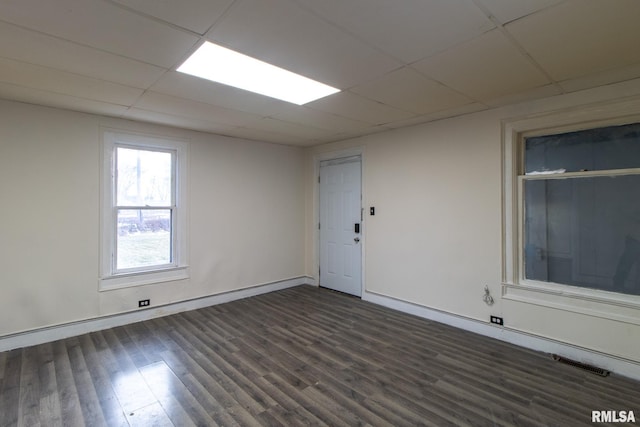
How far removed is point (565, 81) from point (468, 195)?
1.39 m

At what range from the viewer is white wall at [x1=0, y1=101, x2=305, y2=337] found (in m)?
3.19

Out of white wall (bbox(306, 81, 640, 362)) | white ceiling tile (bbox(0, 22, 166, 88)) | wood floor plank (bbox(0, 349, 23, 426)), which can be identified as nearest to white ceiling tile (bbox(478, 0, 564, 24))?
white wall (bbox(306, 81, 640, 362))

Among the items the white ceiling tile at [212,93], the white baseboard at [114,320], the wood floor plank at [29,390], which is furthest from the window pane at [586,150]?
the wood floor plank at [29,390]

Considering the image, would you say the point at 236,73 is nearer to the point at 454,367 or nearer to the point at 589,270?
the point at 454,367

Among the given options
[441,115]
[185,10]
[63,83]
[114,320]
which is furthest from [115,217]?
[441,115]

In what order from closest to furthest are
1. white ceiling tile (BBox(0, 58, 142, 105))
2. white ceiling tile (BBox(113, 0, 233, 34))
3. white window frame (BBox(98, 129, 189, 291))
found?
white ceiling tile (BBox(113, 0, 233, 34)) < white ceiling tile (BBox(0, 58, 142, 105)) < white window frame (BBox(98, 129, 189, 291))

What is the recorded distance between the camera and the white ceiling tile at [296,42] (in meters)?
1.71

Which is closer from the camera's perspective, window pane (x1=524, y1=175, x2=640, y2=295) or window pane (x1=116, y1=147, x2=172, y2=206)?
window pane (x1=524, y1=175, x2=640, y2=295)

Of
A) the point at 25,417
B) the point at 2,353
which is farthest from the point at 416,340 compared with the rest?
the point at 2,353

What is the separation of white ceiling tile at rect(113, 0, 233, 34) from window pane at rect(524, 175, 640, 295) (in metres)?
3.29

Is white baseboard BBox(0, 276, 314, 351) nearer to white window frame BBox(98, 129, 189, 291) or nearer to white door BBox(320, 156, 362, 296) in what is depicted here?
white window frame BBox(98, 129, 189, 291)

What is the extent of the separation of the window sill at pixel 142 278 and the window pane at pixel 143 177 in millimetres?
884

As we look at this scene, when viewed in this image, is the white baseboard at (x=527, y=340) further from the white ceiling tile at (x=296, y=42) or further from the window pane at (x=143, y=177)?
the window pane at (x=143, y=177)

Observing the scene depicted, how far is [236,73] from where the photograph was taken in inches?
100
